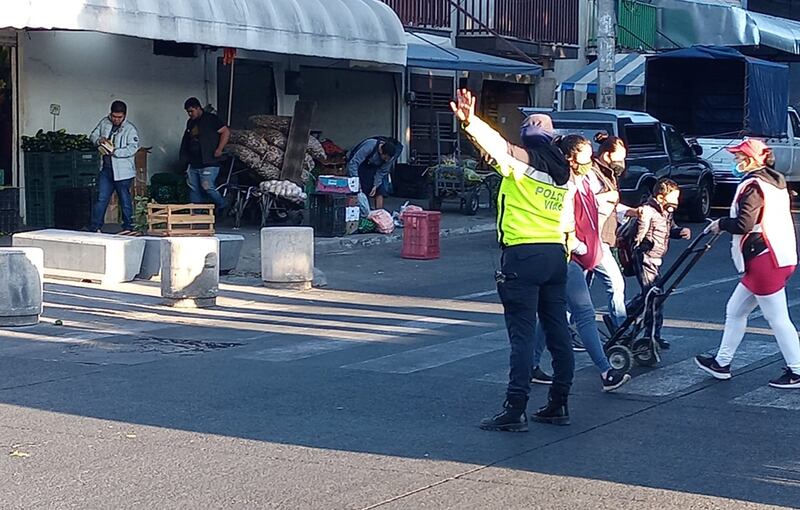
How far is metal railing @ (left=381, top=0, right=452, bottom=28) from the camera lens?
2567cm

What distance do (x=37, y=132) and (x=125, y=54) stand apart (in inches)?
88.3

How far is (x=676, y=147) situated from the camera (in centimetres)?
2252

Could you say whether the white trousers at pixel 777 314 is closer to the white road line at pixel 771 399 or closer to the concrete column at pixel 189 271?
the white road line at pixel 771 399

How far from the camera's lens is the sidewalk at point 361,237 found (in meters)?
16.3

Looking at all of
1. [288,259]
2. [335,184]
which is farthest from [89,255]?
[335,184]

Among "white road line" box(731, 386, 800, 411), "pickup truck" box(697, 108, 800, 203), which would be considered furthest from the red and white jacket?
"pickup truck" box(697, 108, 800, 203)

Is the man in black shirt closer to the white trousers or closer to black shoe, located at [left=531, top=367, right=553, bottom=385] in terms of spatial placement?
black shoe, located at [left=531, top=367, right=553, bottom=385]

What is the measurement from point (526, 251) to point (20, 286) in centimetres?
590

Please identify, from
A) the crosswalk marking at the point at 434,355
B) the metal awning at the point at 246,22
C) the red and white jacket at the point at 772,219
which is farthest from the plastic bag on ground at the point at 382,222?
the red and white jacket at the point at 772,219

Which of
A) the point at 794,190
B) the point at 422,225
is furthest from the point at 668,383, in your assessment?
the point at 794,190

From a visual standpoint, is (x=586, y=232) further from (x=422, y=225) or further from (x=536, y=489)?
(x=422, y=225)

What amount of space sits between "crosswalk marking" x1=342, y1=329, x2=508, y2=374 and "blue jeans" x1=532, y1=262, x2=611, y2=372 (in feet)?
3.57

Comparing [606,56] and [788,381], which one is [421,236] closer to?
[788,381]

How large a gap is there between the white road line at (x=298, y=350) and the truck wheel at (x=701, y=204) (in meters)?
13.0
